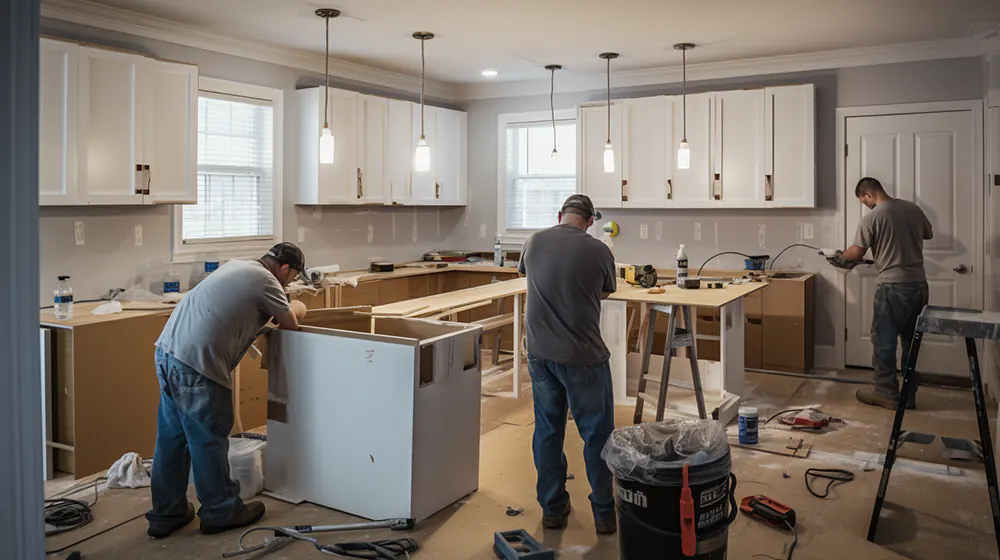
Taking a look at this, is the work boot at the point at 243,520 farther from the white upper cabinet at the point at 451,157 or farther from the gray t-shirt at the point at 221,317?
the white upper cabinet at the point at 451,157

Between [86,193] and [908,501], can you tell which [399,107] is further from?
[908,501]

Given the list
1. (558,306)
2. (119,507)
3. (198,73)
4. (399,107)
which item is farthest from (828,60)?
(119,507)

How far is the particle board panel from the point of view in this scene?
3.95 metres

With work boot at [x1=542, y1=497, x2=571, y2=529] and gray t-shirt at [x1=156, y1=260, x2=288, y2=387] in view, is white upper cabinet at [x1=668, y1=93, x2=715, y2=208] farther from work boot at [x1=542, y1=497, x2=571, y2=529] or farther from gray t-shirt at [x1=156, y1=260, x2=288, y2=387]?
gray t-shirt at [x1=156, y1=260, x2=288, y2=387]

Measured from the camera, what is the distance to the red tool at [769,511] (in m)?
3.33

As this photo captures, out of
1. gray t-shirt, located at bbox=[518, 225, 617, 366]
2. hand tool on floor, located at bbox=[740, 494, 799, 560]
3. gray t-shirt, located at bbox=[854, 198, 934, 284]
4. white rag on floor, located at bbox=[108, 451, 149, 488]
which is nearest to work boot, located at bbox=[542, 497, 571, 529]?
gray t-shirt, located at bbox=[518, 225, 617, 366]

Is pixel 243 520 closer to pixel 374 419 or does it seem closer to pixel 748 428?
pixel 374 419

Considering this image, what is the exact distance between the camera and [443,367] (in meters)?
3.50

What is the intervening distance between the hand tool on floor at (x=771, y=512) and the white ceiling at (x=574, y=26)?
2.94 meters

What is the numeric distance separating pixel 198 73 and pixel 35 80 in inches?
167

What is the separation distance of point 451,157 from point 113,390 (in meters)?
4.35

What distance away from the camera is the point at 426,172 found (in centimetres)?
737

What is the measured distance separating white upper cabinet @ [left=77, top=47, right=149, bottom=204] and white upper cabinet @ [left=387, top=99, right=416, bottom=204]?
7.99 ft

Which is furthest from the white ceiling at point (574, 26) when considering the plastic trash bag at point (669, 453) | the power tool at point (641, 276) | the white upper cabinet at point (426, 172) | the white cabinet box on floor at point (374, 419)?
the plastic trash bag at point (669, 453)
